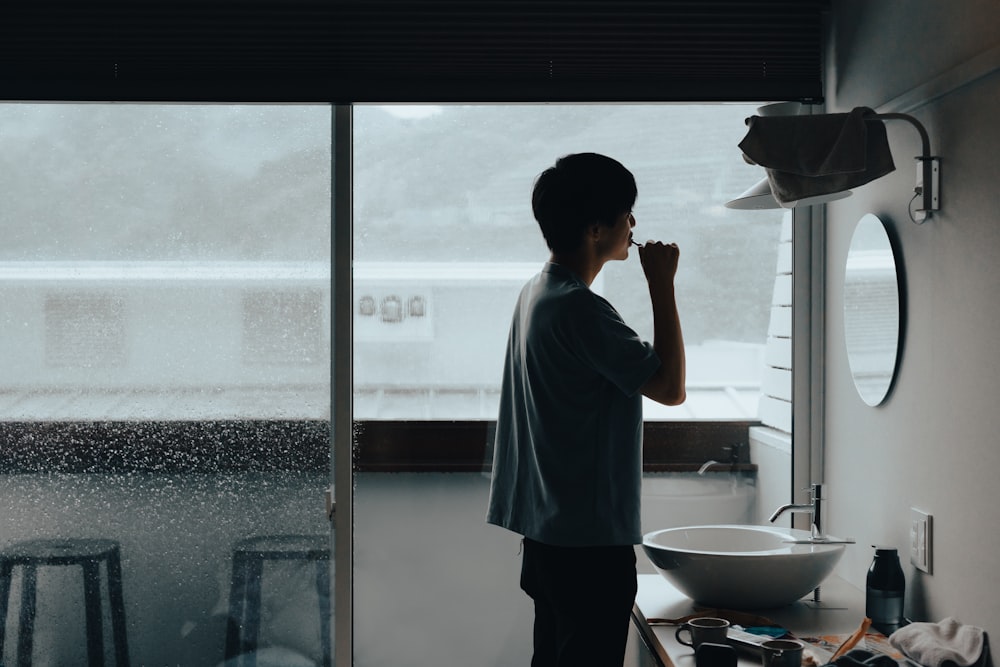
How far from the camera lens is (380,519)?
2.25 metres

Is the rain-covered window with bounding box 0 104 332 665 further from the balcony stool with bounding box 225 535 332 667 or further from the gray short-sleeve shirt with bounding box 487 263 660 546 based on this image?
the gray short-sleeve shirt with bounding box 487 263 660 546

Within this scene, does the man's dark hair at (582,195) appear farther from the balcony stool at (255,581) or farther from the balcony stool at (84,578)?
the balcony stool at (84,578)

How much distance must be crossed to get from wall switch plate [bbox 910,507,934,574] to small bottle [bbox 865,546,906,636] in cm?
4

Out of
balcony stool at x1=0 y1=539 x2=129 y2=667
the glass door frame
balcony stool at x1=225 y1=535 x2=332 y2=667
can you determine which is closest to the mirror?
the glass door frame

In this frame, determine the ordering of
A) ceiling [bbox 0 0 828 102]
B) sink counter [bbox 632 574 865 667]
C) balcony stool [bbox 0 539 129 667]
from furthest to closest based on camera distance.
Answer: balcony stool [bbox 0 539 129 667]
ceiling [bbox 0 0 828 102]
sink counter [bbox 632 574 865 667]

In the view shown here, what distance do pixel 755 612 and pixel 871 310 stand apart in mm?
656

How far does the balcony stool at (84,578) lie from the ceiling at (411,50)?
1.10 meters

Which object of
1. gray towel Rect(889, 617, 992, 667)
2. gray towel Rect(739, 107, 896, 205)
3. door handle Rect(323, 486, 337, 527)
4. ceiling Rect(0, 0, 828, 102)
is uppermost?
ceiling Rect(0, 0, 828, 102)

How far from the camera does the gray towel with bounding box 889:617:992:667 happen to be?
1391 mm

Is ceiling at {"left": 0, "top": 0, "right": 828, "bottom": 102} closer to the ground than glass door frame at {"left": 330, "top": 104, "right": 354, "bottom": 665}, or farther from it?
farther from it

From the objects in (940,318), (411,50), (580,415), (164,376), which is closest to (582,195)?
(580,415)

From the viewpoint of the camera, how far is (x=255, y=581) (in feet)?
7.50

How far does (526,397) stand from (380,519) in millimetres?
835

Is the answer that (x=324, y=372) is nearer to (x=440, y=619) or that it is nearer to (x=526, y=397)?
(x=440, y=619)
